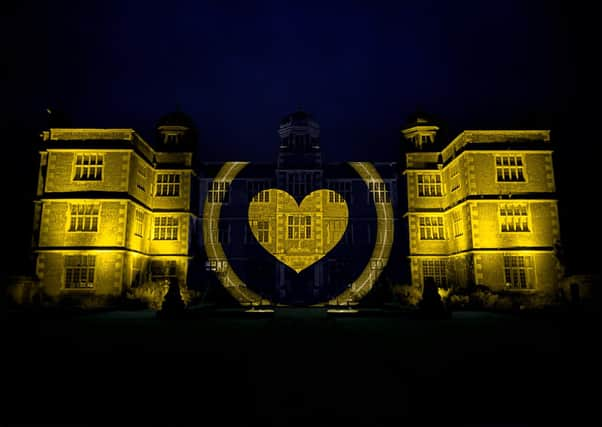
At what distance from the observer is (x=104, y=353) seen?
23.8 feet

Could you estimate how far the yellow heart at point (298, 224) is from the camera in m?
28.9

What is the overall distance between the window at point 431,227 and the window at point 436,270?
1.57 m

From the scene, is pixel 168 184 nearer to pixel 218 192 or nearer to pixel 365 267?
pixel 218 192

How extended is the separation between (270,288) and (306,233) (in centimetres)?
486

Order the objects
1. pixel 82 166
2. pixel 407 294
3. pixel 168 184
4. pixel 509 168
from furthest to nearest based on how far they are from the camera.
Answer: pixel 168 184 < pixel 407 294 < pixel 509 168 < pixel 82 166

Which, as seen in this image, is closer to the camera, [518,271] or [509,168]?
[518,271]

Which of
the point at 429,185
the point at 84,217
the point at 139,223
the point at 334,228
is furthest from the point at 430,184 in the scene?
the point at 84,217

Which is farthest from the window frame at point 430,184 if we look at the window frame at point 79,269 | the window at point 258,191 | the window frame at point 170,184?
the window frame at point 79,269

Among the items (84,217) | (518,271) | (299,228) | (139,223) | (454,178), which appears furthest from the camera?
(299,228)

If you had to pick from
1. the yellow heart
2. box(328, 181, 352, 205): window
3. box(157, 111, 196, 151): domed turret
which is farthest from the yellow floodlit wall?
box(328, 181, 352, 205): window

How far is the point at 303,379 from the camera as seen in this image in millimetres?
5398

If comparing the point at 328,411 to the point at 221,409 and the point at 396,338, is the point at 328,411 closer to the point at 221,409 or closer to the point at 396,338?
the point at 221,409

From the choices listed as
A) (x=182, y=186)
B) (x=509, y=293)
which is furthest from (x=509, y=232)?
(x=182, y=186)

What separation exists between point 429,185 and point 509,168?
511 cm
